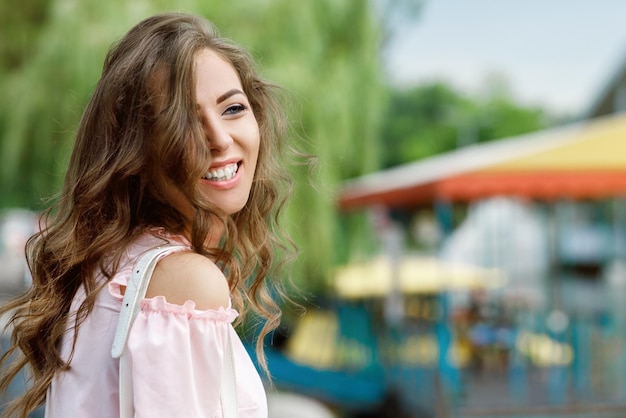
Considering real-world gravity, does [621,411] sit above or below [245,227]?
below

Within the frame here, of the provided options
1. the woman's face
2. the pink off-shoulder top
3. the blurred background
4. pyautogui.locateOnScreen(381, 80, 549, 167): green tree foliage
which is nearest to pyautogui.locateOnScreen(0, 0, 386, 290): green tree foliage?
the blurred background

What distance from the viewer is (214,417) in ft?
4.73

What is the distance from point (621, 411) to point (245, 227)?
7.59m

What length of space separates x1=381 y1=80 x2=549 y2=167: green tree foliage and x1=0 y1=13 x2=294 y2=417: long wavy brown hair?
59551 millimetres

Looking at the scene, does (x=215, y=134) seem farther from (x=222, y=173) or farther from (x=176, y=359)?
(x=176, y=359)

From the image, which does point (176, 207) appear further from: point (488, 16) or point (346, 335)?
point (488, 16)

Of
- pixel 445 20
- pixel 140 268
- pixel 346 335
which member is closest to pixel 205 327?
pixel 140 268

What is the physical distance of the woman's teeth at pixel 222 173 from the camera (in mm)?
1603

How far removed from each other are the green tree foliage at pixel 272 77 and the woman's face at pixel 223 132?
7261mm

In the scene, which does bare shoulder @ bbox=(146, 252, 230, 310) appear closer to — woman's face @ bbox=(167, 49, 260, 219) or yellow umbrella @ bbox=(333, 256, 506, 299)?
woman's face @ bbox=(167, 49, 260, 219)

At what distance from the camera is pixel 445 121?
232ft

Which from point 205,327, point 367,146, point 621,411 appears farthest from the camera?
point 367,146

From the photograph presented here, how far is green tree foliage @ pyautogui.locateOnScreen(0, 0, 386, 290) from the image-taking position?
940 cm

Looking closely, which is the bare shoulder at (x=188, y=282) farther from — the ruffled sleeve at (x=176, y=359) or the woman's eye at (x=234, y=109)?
the woman's eye at (x=234, y=109)
